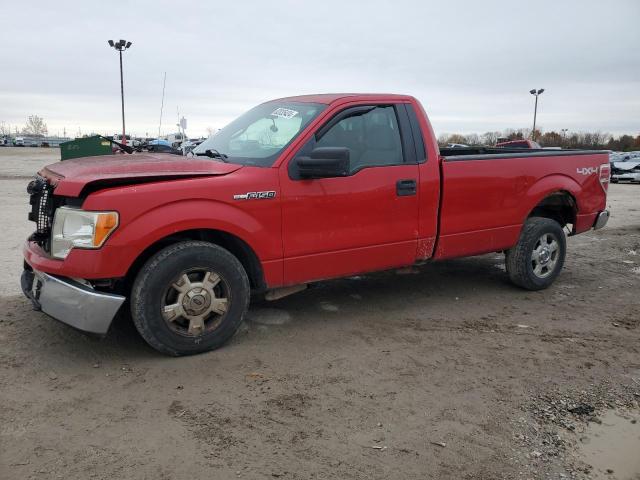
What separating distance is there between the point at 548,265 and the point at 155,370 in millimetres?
4282

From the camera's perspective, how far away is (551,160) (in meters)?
5.77

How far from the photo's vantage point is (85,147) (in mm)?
15969

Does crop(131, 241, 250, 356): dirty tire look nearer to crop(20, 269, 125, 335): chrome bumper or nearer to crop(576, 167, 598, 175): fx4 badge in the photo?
crop(20, 269, 125, 335): chrome bumper

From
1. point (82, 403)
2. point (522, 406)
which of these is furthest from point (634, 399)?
point (82, 403)

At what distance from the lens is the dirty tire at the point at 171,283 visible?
374 cm

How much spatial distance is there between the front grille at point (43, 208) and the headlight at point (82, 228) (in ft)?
0.76

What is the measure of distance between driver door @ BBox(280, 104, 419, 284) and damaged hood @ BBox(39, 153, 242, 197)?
609 millimetres

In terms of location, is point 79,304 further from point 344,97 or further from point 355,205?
point 344,97

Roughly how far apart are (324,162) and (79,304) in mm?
1938

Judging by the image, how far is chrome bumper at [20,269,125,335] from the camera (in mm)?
3590

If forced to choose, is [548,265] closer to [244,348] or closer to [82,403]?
[244,348]

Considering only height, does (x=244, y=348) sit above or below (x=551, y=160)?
below

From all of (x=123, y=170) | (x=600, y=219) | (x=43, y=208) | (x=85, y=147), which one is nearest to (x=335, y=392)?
(x=123, y=170)

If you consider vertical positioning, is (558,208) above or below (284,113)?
below
